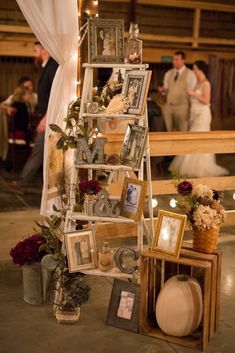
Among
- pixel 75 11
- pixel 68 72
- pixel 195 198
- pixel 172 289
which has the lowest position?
pixel 172 289

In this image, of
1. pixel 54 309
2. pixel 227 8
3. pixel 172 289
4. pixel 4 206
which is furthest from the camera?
pixel 227 8

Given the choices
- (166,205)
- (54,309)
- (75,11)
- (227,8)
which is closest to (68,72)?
(75,11)

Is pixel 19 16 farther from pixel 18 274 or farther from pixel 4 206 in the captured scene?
pixel 18 274

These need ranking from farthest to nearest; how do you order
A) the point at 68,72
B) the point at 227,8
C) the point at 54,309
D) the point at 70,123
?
the point at 227,8 < the point at 68,72 < the point at 70,123 < the point at 54,309

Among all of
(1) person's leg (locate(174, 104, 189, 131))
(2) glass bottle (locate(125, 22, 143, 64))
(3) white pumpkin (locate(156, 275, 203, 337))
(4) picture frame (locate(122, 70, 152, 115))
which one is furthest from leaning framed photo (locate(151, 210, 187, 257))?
(1) person's leg (locate(174, 104, 189, 131))

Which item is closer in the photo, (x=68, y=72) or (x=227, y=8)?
(x=68, y=72)

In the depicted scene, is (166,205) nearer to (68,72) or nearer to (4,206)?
(4,206)

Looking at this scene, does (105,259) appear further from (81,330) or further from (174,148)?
(174,148)

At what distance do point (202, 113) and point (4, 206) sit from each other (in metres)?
2.99

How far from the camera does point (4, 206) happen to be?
670 cm

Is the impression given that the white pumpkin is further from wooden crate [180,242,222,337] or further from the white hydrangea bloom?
the white hydrangea bloom

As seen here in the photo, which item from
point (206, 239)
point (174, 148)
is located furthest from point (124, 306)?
point (174, 148)

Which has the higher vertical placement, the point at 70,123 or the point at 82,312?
the point at 70,123

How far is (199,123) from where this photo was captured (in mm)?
8266
